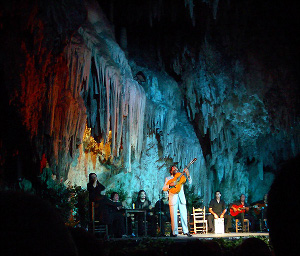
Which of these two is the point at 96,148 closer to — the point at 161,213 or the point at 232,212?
the point at 161,213

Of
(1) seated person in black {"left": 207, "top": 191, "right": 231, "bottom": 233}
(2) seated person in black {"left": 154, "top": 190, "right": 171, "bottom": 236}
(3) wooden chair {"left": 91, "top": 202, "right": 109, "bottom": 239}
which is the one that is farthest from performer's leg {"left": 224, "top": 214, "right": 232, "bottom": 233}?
(3) wooden chair {"left": 91, "top": 202, "right": 109, "bottom": 239}

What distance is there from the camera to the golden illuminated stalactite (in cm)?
1167

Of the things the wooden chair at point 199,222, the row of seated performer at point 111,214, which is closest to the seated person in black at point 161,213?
the row of seated performer at point 111,214

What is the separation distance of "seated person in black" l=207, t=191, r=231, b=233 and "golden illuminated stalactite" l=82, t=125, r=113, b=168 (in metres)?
3.81

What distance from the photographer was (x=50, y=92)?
7.28m

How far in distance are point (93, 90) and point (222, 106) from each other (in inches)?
193

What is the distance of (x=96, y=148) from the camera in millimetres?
11977

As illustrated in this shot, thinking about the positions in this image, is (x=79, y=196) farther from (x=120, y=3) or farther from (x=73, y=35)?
(x=120, y=3)

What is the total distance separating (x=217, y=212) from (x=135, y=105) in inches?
158

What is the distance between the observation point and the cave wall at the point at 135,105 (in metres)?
6.55

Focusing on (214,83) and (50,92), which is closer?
(50,92)

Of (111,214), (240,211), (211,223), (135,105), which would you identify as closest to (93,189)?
(111,214)

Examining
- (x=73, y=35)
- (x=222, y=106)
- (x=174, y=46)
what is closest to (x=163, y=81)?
(x=174, y=46)

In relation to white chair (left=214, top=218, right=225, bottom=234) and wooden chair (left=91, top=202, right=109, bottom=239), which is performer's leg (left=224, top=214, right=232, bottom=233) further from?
wooden chair (left=91, top=202, right=109, bottom=239)
